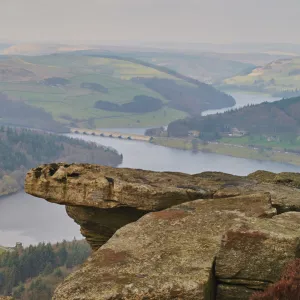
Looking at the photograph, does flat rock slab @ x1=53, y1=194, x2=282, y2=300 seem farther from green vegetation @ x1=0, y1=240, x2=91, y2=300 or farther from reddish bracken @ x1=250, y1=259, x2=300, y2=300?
green vegetation @ x1=0, y1=240, x2=91, y2=300

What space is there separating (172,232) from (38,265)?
557ft

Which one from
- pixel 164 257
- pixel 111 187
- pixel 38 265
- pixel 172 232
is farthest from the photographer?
pixel 38 265

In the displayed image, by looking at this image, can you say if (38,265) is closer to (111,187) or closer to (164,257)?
(111,187)

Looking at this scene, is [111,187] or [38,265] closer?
[111,187]

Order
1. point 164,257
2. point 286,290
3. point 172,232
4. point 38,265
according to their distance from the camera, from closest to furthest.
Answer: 1. point 286,290
2. point 164,257
3. point 172,232
4. point 38,265

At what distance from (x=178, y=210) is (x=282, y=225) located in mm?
3881

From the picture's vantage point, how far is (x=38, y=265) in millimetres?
180750

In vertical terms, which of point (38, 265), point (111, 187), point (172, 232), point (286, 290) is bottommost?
point (38, 265)

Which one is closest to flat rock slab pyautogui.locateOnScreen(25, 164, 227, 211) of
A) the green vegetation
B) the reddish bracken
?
the reddish bracken

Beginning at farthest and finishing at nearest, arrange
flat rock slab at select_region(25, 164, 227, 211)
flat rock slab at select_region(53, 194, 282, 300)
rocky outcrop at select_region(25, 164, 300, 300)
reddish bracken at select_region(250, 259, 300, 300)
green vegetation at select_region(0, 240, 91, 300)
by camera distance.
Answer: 1. green vegetation at select_region(0, 240, 91, 300)
2. flat rock slab at select_region(25, 164, 227, 211)
3. rocky outcrop at select_region(25, 164, 300, 300)
4. flat rock slab at select_region(53, 194, 282, 300)
5. reddish bracken at select_region(250, 259, 300, 300)

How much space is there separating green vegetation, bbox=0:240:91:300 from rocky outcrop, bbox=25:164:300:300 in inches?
5190

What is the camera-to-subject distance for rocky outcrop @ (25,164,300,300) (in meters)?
14.9

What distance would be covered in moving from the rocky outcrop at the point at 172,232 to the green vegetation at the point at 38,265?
13181cm

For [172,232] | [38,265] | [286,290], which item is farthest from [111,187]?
[38,265]
